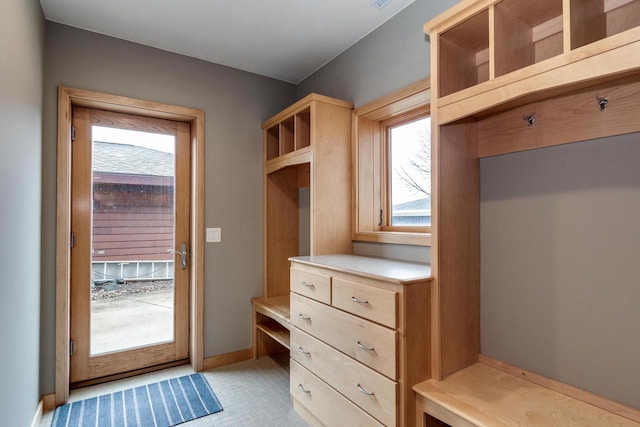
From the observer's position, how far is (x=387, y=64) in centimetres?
231

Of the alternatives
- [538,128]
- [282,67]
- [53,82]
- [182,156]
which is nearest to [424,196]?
[538,128]

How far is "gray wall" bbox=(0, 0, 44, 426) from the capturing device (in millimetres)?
1499

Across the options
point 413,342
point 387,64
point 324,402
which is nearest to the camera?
point 413,342

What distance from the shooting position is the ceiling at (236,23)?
2.18 metres

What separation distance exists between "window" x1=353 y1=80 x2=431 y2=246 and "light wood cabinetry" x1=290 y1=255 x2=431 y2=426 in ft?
1.30

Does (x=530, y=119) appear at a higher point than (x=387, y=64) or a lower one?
lower

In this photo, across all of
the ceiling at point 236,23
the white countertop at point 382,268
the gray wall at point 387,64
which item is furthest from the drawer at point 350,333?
the ceiling at point 236,23

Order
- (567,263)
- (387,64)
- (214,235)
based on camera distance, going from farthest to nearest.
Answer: (214,235)
(387,64)
(567,263)

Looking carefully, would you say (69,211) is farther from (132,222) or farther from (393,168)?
(393,168)

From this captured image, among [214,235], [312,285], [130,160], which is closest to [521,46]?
[312,285]

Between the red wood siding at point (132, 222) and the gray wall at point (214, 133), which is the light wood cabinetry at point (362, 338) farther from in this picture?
the red wood siding at point (132, 222)

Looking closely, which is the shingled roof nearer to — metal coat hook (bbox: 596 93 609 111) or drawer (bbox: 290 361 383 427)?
drawer (bbox: 290 361 383 427)

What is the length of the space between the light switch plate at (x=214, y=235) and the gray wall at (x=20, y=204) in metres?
1.15

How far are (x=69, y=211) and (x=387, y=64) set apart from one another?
8.18 ft
